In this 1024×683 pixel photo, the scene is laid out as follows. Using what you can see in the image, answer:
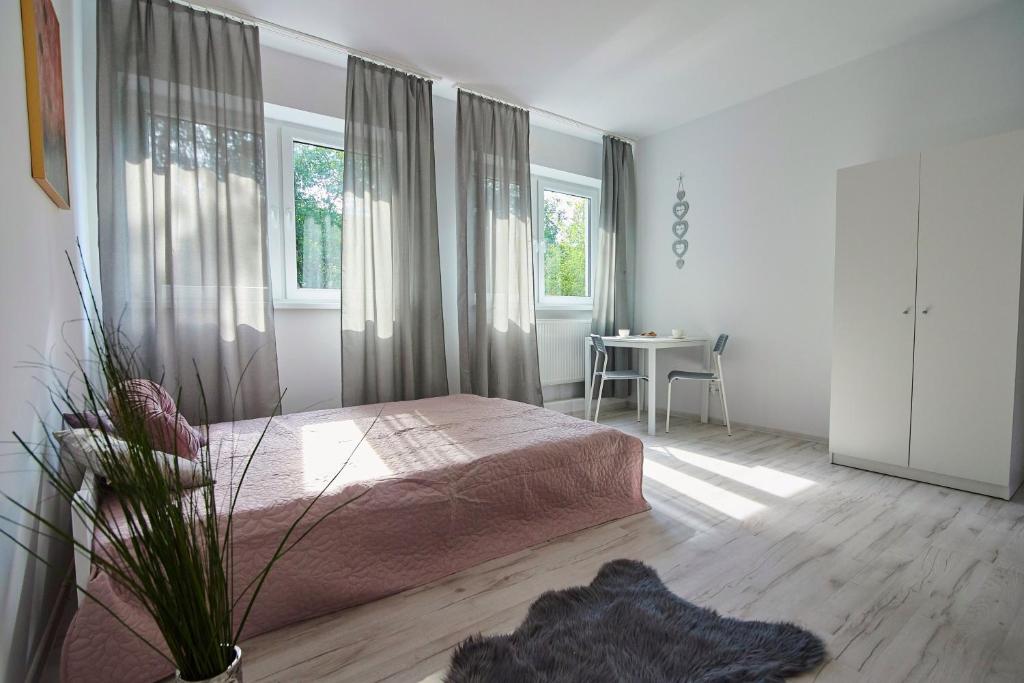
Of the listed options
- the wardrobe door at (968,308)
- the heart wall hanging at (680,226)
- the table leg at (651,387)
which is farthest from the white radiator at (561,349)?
the wardrobe door at (968,308)

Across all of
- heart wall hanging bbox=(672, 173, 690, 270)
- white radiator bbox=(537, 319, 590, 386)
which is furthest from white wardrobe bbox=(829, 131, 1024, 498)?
white radiator bbox=(537, 319, 590, 386)

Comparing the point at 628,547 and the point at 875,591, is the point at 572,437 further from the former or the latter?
the point at 875,591

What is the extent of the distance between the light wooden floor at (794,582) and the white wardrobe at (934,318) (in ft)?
0.89

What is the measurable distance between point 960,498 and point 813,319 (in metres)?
1.46

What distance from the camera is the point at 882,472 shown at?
2.88 metres

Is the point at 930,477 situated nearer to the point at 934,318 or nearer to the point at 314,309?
the point at 934,318

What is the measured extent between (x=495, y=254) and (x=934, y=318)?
2.72 m

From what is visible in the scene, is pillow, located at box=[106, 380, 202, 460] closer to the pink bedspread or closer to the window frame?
the pink bedspread

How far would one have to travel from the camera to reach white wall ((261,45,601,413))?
9.99 feet

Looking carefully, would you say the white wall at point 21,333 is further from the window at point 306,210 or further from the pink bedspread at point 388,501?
the window at point 306,210

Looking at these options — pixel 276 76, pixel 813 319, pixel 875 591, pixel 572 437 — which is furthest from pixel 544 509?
pixel 276 76

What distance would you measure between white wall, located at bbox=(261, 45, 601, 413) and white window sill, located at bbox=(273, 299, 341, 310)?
3 centimetres

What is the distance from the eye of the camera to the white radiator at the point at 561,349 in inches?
171

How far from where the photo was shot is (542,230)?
14.9ft
